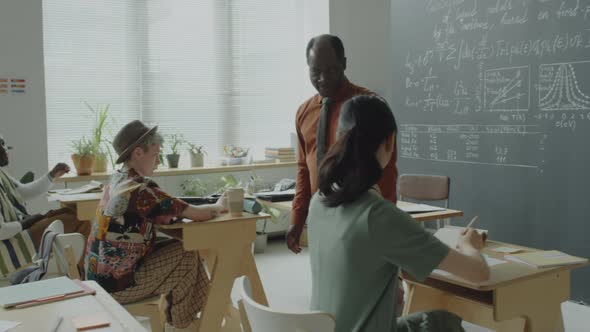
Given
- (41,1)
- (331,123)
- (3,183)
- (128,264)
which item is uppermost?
(41,1)

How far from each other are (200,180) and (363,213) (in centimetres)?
406

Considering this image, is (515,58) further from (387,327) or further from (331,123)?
(387,327)

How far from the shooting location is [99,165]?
5.17 metres

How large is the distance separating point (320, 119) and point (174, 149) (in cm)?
326

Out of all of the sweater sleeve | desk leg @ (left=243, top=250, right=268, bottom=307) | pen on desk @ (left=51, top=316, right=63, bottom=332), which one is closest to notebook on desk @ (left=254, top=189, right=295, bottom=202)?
desk leg @ (left=243, top=250, right=268, bottom=307)

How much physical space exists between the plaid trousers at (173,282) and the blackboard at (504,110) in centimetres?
232

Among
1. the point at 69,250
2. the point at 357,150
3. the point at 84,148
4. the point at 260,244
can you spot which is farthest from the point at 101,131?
the point at 357,150

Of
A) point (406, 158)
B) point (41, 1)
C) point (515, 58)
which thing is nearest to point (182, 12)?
point (41, 1)

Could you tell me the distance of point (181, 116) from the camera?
5895 mm

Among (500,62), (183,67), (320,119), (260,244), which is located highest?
(183,67)

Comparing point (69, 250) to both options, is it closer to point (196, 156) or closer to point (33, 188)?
point (33, 188)

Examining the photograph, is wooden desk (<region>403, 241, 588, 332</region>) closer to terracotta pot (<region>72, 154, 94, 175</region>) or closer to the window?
terracotta pot (<region>72, 154, 94, 175</region>)

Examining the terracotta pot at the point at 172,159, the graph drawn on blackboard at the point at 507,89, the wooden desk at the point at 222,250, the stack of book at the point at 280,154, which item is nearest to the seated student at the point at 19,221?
the wooden desk at the point at 222,250

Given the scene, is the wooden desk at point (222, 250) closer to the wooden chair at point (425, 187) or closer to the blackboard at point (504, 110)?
the wooden chair at point (425, 187)
